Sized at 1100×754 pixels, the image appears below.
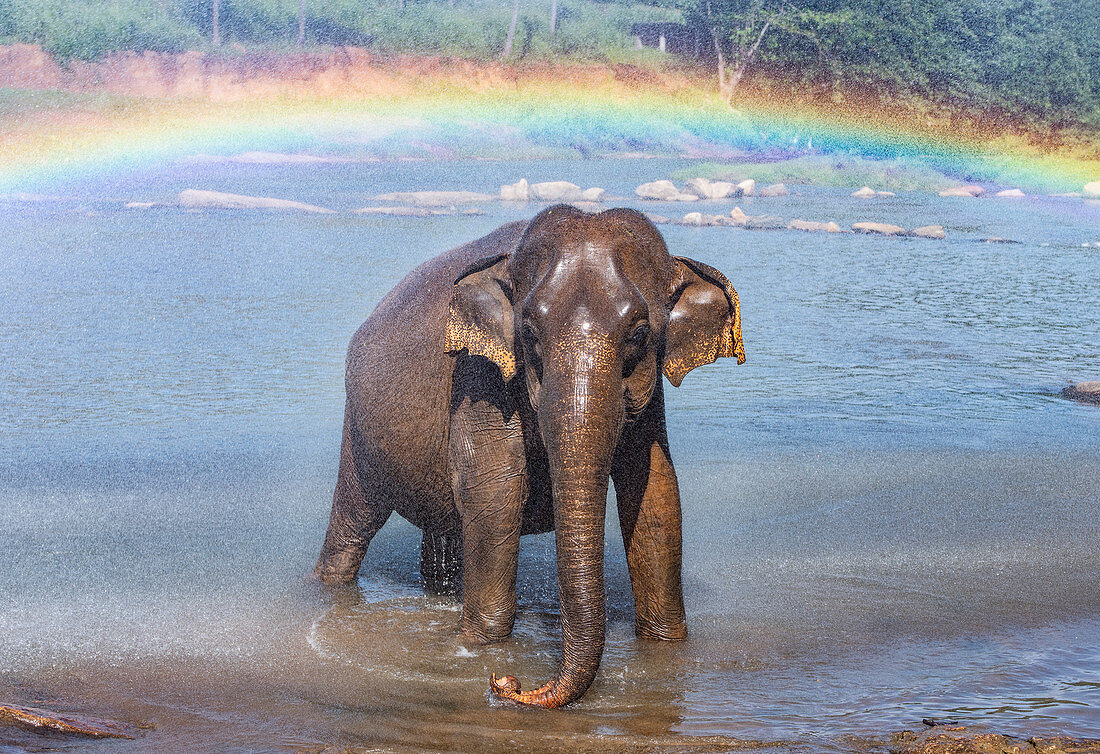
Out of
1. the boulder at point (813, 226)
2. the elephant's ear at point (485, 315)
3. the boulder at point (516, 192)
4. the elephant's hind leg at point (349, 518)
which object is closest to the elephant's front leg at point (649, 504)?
the elephant's ear at point (485, 315)

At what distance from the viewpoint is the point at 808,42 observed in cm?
5462

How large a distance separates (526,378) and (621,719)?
168 cm

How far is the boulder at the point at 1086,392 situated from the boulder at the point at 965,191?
3854cm

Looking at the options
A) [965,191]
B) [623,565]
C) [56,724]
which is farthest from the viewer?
[965,191]

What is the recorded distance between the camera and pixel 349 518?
821 centimetres

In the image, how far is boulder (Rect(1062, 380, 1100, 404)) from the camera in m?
17.1

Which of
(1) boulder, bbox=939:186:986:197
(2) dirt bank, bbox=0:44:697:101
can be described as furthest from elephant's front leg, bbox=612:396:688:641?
(1) boulder, bbox=939:186:986:197

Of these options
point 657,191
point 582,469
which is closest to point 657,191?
point 657,191

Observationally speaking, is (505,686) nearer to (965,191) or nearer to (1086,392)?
(1086,392)

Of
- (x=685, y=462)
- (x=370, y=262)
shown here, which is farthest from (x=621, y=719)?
(x=370, y=262)

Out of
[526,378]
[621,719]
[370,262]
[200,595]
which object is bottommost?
[370,262]

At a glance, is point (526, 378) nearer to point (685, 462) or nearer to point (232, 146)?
point (685, 462)

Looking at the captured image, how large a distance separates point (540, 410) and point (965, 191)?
52.9 meters

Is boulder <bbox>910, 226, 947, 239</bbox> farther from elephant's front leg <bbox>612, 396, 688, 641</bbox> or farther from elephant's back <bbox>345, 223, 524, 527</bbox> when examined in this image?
elephant's front leg <bbox>612, 396, 688, 641</bbox>
